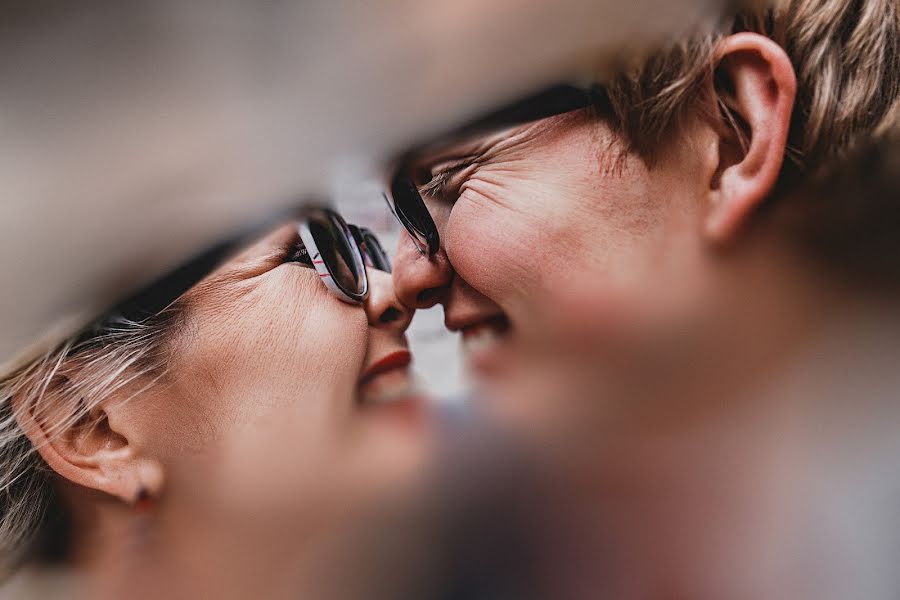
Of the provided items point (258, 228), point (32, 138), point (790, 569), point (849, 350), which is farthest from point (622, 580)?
point (32, 138)

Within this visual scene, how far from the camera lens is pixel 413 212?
413 mm

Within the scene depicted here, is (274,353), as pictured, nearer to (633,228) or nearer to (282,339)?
(282,339)

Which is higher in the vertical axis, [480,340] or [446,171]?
[446,171]

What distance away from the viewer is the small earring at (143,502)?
0.43 meters

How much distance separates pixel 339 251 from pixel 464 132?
0.35ft

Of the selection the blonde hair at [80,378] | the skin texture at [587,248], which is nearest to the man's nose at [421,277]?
the skin texture at [587,248]

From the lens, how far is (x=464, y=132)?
0.39 metres

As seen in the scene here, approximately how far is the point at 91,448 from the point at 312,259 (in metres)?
0.20

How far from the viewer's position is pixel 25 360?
1.32 feet

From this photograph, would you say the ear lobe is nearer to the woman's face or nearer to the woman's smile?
the woman's face

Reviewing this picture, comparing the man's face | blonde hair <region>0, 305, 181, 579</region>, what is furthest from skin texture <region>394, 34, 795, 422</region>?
blonde hair <region>0, 305, 181, 579</region>

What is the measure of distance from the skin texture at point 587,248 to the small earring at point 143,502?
22 cm

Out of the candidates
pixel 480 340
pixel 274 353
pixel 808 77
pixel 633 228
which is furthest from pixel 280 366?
pixel 808 77

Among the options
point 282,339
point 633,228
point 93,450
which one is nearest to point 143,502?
point 93,450
